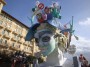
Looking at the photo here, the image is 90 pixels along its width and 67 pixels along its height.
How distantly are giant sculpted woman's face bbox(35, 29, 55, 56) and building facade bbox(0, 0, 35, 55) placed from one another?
1872 cm

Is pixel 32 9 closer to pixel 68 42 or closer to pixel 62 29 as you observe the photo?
pixel 62 29

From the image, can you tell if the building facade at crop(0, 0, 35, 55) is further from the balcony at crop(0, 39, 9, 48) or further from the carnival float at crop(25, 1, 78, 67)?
the carnival float at crop(25, 1, 78, 67)

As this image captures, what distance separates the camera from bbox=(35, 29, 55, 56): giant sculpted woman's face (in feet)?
34.7

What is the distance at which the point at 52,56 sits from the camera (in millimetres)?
11320

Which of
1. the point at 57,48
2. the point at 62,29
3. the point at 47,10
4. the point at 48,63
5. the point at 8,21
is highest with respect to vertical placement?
the point at 8,21

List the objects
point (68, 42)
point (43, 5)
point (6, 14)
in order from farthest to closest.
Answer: point (6, 14) < point (68, 42) < point (43, 5)

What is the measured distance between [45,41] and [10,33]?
24.3m

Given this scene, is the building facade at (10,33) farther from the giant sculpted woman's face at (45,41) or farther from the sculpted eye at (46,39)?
the sculpted eye at (46,39)

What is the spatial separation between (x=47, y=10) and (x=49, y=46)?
273cm

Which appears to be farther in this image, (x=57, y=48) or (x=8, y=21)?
(x=8, y=21)

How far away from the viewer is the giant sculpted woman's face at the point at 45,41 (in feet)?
34.7

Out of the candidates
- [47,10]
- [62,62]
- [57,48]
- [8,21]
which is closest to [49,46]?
[57,48]

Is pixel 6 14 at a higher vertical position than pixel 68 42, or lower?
higher

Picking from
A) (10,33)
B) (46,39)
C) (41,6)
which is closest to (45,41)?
(46,39)
